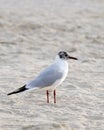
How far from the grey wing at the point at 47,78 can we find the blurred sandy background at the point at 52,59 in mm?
313

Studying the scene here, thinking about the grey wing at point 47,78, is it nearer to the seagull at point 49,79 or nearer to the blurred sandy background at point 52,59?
the seagull at point 49,79

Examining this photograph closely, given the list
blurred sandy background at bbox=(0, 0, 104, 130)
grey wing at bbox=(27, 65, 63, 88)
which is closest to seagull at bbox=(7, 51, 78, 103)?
grey wing at bbox=(27, 65, 63, 88)

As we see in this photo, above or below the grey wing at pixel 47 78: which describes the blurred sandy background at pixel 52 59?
below

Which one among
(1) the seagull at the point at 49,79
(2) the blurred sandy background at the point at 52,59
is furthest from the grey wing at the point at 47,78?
(2) the blurred sandy background at the point at 52,59

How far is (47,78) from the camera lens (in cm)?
880

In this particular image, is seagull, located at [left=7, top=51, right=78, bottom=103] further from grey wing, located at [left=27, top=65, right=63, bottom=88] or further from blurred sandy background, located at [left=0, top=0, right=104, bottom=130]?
blurred sandy background, located at [left=0, top=0, right=104, bottom=130]

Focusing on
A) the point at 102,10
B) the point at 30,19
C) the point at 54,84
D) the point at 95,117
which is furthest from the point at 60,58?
the point at 102,10

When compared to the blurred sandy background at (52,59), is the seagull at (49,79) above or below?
above

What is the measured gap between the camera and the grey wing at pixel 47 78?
8.72m

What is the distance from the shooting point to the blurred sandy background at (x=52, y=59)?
8.09m

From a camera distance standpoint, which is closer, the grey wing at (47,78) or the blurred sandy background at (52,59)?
the blurred sandy background at (52,59)

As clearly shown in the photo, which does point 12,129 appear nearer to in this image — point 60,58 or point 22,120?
point 22,120

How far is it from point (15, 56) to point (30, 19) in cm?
Answer: 533

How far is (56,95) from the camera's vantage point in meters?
9.42
